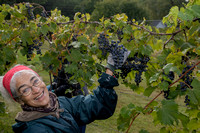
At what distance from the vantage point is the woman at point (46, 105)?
73.5 inches

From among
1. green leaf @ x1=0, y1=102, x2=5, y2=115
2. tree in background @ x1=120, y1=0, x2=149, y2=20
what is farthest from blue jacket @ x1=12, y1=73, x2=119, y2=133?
tree in background @ x1=120, y1=0, x2=149, y2=20

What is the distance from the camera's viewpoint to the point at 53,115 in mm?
1977

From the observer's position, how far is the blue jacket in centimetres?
185

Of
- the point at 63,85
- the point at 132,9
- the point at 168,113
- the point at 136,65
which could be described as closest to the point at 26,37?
the point at 63,85

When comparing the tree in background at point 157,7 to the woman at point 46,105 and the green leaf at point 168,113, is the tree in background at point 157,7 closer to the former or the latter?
the woman at point 46,105

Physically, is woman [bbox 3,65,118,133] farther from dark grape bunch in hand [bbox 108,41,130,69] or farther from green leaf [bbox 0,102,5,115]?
green leaf [bbox 0,102,5,115]

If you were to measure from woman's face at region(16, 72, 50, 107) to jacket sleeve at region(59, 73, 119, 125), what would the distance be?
32cm

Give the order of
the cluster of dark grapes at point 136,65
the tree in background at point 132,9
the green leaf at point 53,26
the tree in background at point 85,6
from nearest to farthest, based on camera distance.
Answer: the cluster of dark grapes at point 136,65
the green leaf at point 53,26
the tree in background at point 132,9
the tree in background at point 85,6

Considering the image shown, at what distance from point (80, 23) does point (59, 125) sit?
4.43 ft

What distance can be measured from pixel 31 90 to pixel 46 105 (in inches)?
8.0

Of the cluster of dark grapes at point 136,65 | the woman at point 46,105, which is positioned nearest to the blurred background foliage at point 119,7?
the cluster of dark grapes at point 136,65

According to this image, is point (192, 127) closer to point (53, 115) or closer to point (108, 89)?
point (108, 89)

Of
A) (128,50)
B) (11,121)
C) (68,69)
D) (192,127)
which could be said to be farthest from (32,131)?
(11,121)

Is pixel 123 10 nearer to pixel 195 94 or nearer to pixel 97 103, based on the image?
pixel 97 103
